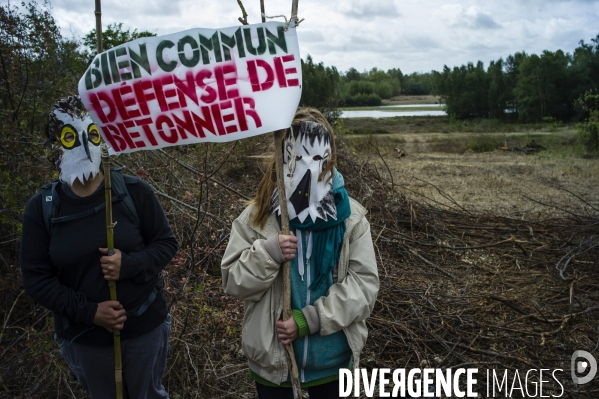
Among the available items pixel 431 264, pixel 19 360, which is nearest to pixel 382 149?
pixel 431 264

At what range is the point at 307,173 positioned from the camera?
7.02 ft

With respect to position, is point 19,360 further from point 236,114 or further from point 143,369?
point 236,114

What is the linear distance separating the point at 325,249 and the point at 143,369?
0.96 meters

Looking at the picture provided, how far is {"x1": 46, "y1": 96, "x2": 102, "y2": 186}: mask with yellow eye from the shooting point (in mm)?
2146

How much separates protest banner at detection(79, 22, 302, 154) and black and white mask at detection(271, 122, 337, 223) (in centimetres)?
22

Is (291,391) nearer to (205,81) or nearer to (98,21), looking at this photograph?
(205,81)

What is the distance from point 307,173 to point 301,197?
0.34 ft

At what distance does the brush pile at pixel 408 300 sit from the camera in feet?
11.7

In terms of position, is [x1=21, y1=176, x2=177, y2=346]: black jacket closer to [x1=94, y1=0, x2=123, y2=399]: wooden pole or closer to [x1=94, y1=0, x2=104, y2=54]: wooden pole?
[x1=94, y1=0, x2=123, y2=399]: wooden pole

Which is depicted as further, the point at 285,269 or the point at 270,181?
the point at 270,181

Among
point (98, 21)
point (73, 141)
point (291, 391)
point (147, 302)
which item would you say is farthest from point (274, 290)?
point (98, 21)

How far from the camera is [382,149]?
17.9 meters

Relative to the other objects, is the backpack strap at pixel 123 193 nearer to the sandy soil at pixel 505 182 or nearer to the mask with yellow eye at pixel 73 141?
the mask with yellow eye at pixel 73 141

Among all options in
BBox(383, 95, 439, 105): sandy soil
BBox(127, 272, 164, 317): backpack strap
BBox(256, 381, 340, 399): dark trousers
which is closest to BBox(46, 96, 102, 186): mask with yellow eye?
BBox(127, 272, 164, 317): backpack strap
